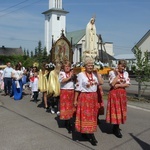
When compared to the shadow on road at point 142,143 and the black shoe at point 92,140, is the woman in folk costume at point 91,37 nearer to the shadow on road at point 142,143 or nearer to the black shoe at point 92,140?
the shadow on road at point 142,143

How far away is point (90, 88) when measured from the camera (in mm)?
6281

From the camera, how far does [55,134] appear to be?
7176mm

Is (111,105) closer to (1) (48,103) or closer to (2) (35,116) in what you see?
(2) (35,116)

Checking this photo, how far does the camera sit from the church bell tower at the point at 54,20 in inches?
3127

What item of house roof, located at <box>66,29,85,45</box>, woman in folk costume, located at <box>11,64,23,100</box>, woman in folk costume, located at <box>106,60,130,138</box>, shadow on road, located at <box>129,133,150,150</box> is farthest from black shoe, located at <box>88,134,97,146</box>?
house roof, located at <box>66,29,85,45</box>

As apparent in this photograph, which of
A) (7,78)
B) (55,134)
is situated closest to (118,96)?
(55,134)

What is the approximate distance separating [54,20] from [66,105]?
73903 millimetres

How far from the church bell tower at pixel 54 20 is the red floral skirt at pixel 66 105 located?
72.0m

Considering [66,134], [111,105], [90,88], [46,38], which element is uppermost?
[46,38]

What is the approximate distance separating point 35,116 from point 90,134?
3.42 meters

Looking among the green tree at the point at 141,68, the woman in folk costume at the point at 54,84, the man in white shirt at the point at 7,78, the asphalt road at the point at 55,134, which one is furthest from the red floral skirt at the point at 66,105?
the man in white shirt at the point at 7,78

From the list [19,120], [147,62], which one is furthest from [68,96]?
[147,62]

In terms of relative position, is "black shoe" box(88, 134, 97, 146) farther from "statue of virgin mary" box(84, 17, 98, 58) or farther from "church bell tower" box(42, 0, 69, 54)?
"church bell tower" box(42, 0, 69, 54)

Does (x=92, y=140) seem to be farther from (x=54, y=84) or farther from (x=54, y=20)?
(x=54, y=20)
